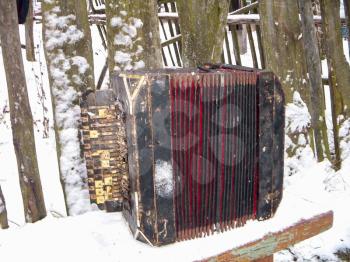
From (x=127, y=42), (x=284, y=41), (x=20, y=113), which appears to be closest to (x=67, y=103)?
(x=20, y=113)

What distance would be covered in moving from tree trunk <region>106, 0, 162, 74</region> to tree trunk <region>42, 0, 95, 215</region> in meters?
0.13

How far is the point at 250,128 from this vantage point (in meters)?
1.75

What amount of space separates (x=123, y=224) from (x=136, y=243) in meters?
0.18

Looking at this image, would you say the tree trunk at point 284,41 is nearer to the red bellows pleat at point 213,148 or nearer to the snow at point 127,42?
the snow at point 127,42

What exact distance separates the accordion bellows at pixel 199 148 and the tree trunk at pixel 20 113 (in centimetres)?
54

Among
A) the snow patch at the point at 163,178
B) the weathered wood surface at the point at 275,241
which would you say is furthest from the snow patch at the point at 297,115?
the snow patch at the point at 163,178

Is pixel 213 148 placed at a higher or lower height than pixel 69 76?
lower

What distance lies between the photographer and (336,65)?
10.2ft

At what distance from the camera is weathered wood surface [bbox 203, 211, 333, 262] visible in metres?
1.73

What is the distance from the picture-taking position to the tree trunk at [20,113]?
194 centimetres

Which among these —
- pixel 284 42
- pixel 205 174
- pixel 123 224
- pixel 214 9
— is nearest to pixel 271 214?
pixel 205 174

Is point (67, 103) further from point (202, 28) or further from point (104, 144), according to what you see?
point (202, 28)

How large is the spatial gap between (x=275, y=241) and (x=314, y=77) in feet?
5.69

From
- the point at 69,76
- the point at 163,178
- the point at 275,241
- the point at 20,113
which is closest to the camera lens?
the point at 163,178
